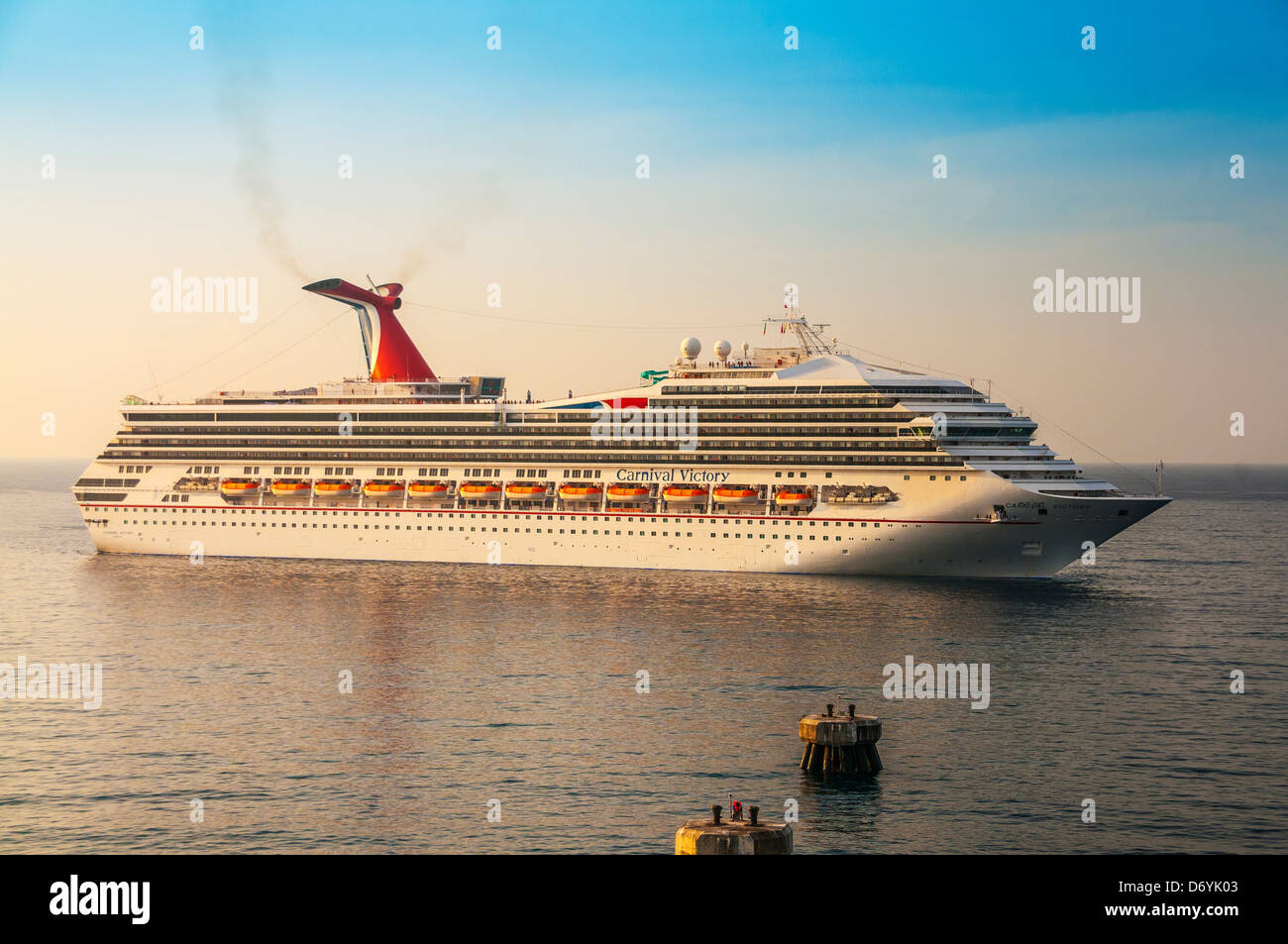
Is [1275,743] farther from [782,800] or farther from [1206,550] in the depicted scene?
[1206,550]

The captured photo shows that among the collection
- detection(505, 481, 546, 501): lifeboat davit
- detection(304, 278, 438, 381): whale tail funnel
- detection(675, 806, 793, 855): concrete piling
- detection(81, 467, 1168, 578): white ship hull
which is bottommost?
detection(675, 806, 793, 855): concrete piling

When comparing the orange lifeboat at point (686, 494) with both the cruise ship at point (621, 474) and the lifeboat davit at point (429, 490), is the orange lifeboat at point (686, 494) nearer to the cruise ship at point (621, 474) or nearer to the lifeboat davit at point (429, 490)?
the cruise ship at point (621, 474)

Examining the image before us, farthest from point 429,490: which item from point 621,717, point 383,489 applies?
point 621,717

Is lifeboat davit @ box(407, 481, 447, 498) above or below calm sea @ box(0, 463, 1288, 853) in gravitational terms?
above

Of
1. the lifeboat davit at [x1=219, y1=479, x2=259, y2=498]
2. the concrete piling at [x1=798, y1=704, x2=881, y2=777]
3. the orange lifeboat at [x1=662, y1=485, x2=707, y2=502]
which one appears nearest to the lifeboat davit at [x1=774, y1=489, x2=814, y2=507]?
the orange lifeboat at [x1=662, y1=485, x2=707, y2=502]

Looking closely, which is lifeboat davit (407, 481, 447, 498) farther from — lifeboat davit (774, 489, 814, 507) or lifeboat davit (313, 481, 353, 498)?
lifeboat davit (774, 489, 814, 507)
